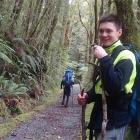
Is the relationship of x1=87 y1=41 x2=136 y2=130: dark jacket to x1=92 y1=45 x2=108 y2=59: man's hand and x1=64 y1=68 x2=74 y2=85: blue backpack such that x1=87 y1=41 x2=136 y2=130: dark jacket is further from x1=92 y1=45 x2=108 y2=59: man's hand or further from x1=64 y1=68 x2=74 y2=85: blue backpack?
x1=64 y1=68 x2=74 y2=85: blue backpack

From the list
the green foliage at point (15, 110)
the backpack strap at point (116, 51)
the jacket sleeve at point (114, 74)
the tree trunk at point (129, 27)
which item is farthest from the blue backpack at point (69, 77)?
the jacket sleeve at point (114, 74)

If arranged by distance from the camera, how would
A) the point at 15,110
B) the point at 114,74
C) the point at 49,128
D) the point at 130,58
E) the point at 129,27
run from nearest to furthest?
1. the point at 114,74
2. the point at 130,58
3. the point at 129,27
4. the point at 49,128
5. the point at 15,110

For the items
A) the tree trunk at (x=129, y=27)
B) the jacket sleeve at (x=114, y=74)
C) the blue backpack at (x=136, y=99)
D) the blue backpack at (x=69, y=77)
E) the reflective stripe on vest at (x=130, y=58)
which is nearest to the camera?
the jacket sleeve at (x=114, y=74)

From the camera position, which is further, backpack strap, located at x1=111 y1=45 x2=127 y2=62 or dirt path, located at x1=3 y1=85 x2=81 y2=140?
dirt path, located at x1=3 y1=85 x2=81 y2=140

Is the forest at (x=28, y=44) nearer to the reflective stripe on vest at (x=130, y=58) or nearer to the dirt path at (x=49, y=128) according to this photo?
the dirt path at (x=49, y=128)

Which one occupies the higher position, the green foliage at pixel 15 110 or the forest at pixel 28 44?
the forest at pixel 28 44

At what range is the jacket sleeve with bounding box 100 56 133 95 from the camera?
10.3 feet

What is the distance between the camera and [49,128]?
12.2m

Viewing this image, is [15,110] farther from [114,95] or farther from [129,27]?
[114,95]

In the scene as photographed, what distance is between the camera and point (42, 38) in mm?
23719

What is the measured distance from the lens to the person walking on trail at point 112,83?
319 centimetres

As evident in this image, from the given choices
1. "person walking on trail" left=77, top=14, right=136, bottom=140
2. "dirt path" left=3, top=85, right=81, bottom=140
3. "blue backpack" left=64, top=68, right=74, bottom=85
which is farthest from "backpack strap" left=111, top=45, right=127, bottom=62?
"blue backpack" left=64, top=68, right=74, bottom=85

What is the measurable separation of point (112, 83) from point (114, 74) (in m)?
0.08

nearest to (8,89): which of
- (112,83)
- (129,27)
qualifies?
(129,27)
